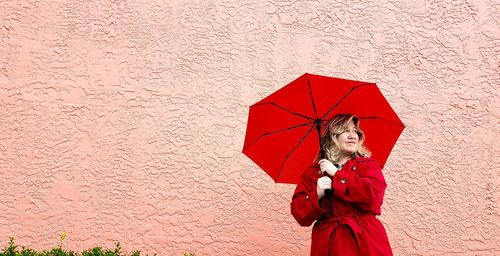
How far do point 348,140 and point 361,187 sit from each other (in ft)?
1.30

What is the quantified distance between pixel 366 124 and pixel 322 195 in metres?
0.69

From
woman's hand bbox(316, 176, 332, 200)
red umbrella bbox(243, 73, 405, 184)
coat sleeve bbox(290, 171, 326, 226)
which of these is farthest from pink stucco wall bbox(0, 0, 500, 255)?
woman's hand bbox(316, 176, 332, 200)

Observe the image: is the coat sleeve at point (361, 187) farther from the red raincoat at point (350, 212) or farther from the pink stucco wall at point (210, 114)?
the pink stucco wall at point (210, 114)

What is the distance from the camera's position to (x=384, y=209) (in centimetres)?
356

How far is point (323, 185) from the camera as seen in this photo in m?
2.34

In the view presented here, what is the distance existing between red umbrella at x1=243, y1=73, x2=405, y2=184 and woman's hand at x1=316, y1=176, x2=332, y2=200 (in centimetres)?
36

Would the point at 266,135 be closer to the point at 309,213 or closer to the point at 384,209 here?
the point at 309,213

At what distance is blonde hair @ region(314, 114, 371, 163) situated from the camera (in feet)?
8.55

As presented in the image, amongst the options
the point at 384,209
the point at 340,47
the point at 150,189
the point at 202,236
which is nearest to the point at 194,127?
the point at 150,189

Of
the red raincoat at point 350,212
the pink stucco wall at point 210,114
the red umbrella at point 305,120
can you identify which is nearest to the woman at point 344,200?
the red raincoat at point 350,212

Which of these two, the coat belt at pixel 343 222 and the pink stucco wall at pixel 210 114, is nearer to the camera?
the coat belt at pixel 343 222

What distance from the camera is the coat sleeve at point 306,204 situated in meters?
2.37

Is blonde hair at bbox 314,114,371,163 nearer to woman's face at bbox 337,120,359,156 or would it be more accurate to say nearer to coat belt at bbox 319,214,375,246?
woman's face at bbox 337,120,359,156

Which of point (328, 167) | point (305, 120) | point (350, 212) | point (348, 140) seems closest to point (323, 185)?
point (328, 167)
